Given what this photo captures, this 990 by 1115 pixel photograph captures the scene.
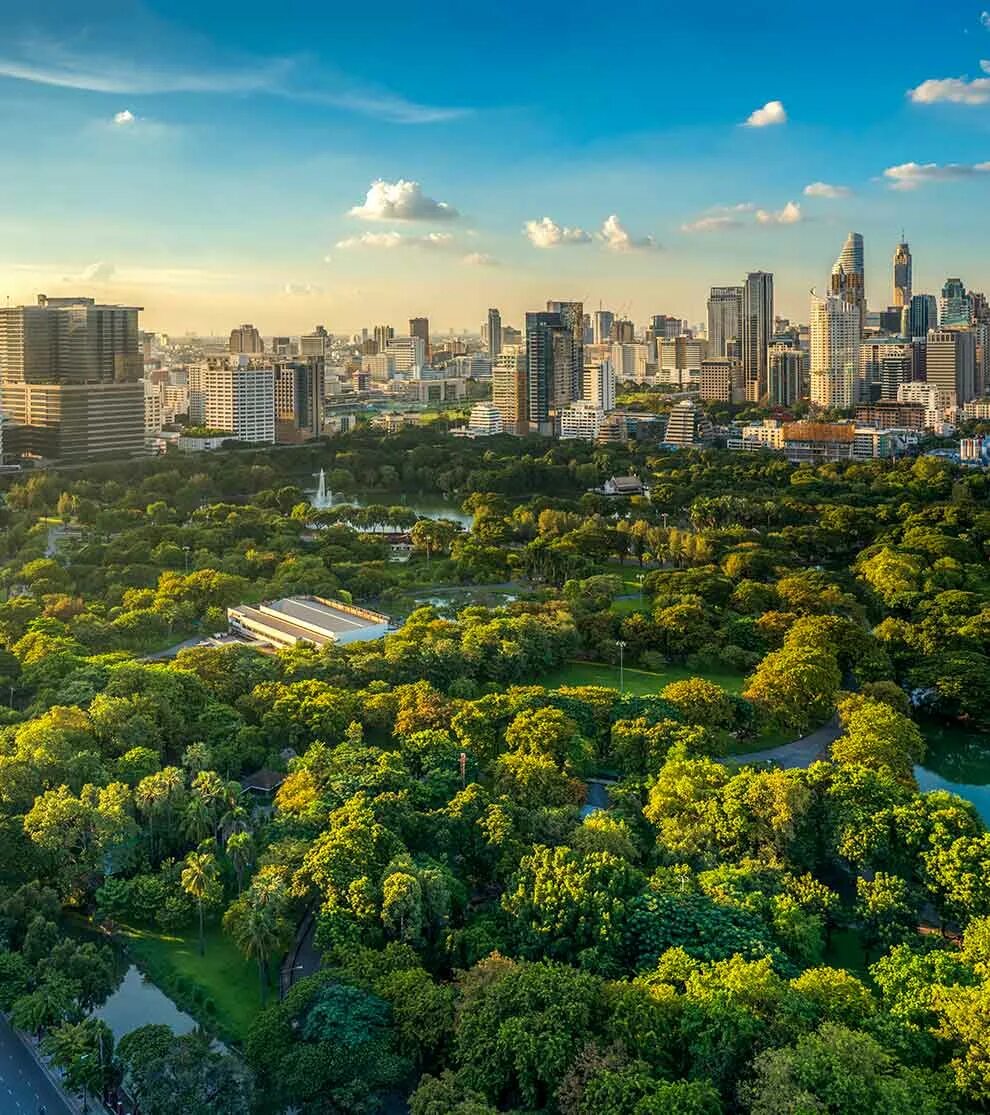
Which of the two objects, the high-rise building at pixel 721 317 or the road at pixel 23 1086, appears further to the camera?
the high-rise building at pixel 721 317

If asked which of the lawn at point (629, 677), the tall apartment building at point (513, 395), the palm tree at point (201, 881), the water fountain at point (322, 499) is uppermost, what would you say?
the tall apartment building at point (513, 395)

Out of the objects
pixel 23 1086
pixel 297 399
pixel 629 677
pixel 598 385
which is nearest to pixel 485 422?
pixel 297 399

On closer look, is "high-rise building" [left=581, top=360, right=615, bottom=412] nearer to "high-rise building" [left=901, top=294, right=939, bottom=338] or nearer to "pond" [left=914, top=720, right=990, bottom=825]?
"high-rise building" [left=901, top=294, right=939, bottom=338]

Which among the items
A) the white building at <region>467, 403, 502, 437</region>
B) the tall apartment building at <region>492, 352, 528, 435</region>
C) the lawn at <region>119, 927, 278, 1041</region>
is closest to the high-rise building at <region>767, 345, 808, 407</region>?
the tall apartment building at <region>492, 352, 528, 435</region>

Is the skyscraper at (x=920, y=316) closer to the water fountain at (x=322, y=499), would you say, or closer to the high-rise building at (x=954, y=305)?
the high-rise building at (x=954, y=305)

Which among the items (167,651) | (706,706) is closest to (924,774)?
(706,706)

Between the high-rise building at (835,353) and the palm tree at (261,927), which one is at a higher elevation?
the high-rise building at (835,353)

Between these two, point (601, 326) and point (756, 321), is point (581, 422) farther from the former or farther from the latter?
point (601, 326)

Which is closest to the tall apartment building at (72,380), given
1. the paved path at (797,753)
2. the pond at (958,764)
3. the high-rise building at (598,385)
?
the high-rise building at (598,385)
